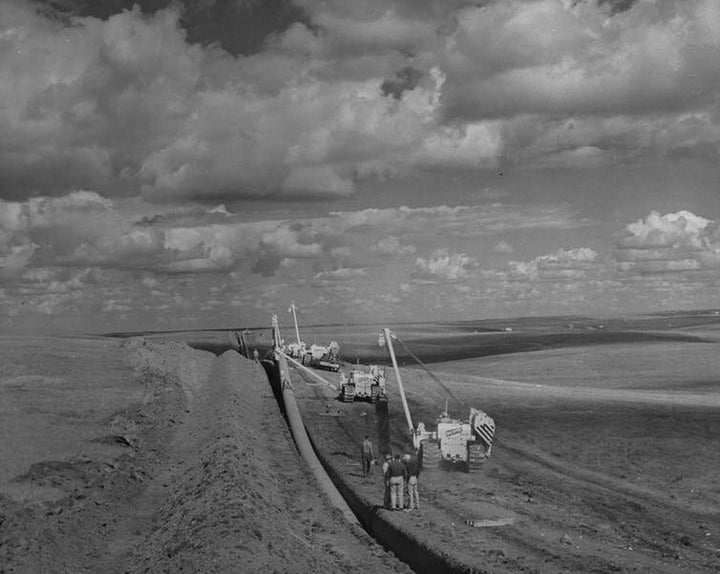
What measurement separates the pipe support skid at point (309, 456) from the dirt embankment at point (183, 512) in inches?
24.0

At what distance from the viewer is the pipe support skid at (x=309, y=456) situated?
28.0 meters

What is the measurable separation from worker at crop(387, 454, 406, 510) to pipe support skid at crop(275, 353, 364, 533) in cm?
164

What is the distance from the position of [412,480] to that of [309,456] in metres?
13.2

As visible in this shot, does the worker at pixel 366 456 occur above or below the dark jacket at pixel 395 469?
below

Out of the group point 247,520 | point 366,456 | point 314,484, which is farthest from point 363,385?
point 247,520

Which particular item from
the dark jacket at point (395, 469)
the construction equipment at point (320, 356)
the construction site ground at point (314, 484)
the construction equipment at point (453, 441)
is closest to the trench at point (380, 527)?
the construction site ground at point (314, 484)

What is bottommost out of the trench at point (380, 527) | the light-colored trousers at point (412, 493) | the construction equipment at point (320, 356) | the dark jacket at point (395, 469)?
the trench at point (380, 527)

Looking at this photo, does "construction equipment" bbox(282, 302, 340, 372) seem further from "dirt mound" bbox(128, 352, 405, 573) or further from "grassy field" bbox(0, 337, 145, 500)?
"dirt mound" bbox(128, 352, 405, 573)

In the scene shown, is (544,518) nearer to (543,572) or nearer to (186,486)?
(543,572)

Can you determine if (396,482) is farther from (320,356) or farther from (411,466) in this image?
(320,356)

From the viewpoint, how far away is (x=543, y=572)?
59.4ft

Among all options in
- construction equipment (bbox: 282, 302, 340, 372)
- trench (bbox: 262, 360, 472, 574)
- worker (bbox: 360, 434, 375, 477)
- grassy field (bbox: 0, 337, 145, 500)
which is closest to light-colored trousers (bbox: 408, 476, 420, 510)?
trench (bbox: 262, 360, 472, 574)

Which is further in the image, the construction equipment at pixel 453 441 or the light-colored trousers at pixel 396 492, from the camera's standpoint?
the construction equipment at pixel 453 441

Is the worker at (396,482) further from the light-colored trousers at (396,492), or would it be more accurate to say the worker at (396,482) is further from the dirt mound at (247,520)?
the dirt mound at (247,520)
